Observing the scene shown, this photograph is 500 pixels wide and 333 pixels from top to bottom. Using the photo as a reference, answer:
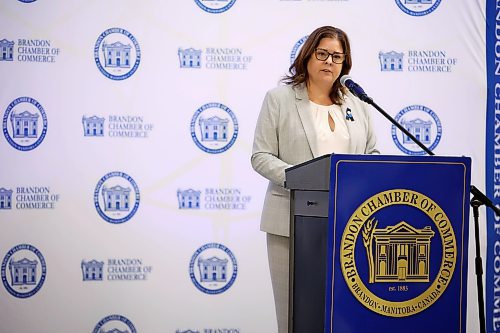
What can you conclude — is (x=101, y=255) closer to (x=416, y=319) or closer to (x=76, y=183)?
(x=76, y=183)

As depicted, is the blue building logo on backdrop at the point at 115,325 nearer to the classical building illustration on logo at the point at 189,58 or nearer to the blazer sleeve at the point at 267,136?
the classical building illustration on logo at the point at 189,58

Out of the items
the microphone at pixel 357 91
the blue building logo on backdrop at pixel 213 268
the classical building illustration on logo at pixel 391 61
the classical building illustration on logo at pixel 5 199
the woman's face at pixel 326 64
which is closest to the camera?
the microphone at pixel 357 91

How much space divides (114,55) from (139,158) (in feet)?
2.05

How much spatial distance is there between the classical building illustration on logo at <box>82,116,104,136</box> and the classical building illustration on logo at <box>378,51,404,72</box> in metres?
1.73

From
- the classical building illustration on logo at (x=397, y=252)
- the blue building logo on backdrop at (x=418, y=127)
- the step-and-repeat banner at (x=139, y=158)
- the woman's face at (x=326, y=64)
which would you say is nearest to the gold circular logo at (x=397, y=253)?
the classical building illustration on logo at (x=397, y=252)

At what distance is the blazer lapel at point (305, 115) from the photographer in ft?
8.68

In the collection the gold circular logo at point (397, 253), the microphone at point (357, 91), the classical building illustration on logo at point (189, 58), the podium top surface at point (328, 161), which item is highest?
the classical building illustration on logo at point (189, 58)

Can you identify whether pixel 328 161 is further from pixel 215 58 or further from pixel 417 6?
pixel 417 6

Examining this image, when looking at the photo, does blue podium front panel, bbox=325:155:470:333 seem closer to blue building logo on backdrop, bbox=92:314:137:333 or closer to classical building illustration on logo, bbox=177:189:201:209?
classical building illustration on logo, bbox=177:189:201:209

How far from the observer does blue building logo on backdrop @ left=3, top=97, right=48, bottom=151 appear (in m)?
3.83

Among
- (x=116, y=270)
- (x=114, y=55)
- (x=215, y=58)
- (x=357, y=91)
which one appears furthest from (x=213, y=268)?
(x=357, y=91)

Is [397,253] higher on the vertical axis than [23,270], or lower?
higher

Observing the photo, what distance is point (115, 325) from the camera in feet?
12.7

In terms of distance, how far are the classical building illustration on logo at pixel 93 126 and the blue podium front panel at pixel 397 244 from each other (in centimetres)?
233
